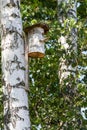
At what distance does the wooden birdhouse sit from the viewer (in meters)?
2.90

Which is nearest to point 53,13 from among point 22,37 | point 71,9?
point 71,9

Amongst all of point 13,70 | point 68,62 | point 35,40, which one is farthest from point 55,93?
point 13,70

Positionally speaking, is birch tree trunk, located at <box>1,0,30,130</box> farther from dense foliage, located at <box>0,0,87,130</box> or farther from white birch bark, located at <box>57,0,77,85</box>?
white birch bark, located at <box>57,0,77,85</box>

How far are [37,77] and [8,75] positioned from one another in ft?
6.39

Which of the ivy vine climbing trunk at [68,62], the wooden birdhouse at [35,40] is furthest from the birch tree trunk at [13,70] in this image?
the ivy vine climbing trunk at [68,62]

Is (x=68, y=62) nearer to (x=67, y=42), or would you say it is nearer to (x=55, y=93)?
(x=67, y=42)

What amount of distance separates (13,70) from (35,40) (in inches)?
16.1

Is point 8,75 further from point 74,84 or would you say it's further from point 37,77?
point 37,77

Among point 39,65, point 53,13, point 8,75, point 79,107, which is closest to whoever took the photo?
point 8,75

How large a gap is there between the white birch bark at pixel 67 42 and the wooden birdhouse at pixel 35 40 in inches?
29.2

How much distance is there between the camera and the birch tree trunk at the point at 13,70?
8.31ft

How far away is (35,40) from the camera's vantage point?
9.71ft

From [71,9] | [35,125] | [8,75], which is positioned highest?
[71,9]

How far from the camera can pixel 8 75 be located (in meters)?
2.65
